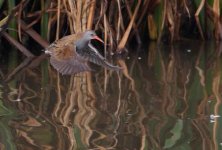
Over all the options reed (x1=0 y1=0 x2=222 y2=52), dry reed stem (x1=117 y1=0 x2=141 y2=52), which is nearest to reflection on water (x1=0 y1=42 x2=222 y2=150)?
dry reed stem (x1=117 y1=0 x2=141 y2=52)

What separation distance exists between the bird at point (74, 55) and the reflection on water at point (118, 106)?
1.06 ft

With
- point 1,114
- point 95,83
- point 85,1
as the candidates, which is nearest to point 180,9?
point 85,1

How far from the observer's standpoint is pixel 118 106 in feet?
14.0

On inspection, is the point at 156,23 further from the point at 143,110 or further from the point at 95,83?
the point at 143,110

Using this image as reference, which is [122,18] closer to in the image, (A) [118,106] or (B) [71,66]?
(A) [118,106]

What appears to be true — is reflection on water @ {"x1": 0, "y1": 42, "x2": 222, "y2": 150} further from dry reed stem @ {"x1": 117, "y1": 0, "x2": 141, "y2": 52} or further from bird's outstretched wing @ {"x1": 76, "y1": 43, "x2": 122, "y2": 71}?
bird's outstretched wing @ {"x1": 76, "y1": 43, "x2": 122, "y2": 71}

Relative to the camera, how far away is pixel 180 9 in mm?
5875

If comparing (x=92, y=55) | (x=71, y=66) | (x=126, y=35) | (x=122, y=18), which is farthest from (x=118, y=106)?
(x=122, y=18)

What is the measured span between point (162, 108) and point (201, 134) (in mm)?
493

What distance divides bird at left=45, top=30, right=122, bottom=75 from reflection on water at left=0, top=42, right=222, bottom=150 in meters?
0.32

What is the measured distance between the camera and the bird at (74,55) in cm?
384

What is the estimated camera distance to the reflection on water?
12.1 ft

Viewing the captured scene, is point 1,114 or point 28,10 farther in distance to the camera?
point 28,10

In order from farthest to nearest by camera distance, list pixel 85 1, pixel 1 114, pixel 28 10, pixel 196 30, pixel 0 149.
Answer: pixel 196 30
pixel 28 10
pixel 85 1
pixel 1 114
pixel 0 149
